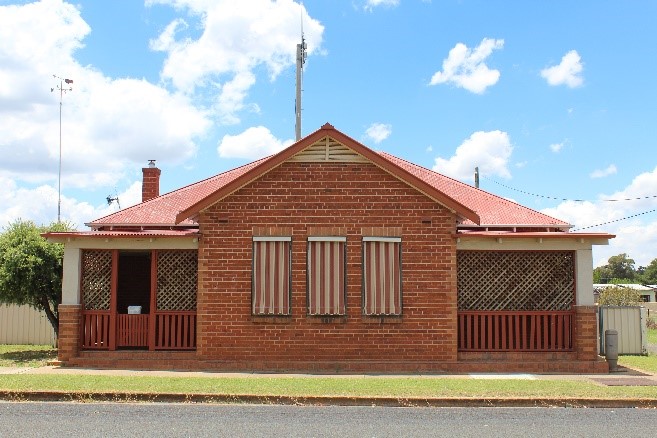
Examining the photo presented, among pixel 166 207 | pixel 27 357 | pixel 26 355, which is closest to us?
pixel 166 207

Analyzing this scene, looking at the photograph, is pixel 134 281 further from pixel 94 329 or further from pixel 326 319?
pixel 326 319

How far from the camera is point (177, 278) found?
51.2 feet

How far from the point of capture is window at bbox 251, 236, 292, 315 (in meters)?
14.7

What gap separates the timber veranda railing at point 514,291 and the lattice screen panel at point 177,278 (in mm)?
5561

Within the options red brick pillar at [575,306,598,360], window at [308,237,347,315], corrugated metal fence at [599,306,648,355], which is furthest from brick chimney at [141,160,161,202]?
corrugated metal fence at [599,306,648,355]

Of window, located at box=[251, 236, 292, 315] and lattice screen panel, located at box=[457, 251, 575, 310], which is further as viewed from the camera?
lattice screen panel, located at box=[457, 251, 575, 310]

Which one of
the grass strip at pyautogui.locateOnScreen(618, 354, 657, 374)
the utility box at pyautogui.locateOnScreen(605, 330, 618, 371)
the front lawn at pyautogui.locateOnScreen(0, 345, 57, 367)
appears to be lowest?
the front lawn at pyautogui.locateOnScreen(0, 345, 57, 367)

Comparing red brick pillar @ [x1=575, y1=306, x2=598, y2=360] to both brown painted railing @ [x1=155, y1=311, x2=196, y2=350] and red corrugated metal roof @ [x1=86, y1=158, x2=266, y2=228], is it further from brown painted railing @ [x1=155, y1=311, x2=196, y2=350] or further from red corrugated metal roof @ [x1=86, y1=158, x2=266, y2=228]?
brown painted railing @ [x1=155, y1=311, x2=196, y2=350]

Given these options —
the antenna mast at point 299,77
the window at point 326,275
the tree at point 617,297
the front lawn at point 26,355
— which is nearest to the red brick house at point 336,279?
the window at point 326,275

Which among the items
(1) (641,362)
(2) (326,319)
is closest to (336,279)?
(2) (326,319)

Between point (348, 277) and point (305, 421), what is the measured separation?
5.47m

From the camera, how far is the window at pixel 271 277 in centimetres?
1470

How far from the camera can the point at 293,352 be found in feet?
48.1

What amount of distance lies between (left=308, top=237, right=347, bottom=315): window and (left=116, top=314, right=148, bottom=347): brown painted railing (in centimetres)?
356
